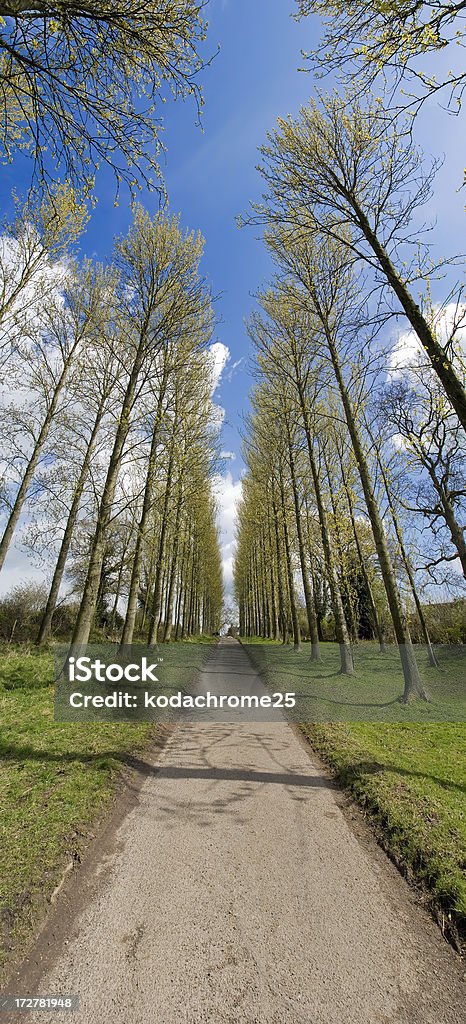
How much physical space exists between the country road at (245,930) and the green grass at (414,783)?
208 millimetres

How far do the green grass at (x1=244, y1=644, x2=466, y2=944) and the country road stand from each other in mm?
208

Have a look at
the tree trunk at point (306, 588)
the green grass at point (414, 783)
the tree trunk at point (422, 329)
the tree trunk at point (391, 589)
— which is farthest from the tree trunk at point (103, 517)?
the tree trunk at point (306, 588)

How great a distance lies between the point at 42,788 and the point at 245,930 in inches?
104

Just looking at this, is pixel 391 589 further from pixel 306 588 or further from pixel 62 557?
pixel 62 557

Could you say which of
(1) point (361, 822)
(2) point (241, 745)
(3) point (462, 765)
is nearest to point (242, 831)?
(1) point (361, 822)

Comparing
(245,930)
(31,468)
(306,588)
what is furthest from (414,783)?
(31,468)

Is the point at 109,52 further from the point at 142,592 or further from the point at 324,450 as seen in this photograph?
the point at 142,592

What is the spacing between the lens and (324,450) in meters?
15.0

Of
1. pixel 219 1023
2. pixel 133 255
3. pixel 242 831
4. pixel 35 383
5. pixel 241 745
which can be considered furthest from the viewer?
pixel 35 383

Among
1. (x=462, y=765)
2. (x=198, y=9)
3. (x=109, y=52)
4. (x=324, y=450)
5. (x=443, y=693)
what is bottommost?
(x=462, y=765)

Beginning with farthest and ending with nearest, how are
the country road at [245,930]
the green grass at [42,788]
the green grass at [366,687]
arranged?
the green grass at [366,687] → the green grass at [42,788] → the country road at [245,930]

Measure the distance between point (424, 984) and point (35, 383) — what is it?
1483 centimetres

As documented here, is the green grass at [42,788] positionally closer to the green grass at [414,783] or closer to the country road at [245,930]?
the country road at [245,930]

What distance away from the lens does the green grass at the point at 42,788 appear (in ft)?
9.24
